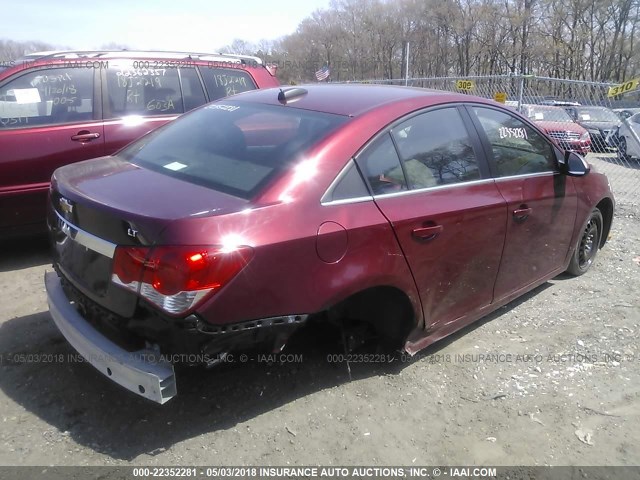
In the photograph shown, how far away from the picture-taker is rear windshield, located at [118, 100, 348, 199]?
8.80ft

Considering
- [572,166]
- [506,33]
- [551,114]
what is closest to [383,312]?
[572,166]

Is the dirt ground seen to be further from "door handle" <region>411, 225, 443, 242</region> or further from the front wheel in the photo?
the front wheel

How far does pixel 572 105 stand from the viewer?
12.6m

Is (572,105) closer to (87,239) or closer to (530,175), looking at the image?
(530,175)

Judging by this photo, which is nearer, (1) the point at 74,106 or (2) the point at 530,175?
(2) the point at 530,175

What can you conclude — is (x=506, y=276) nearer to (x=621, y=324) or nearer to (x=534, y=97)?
(x=621, y=324)

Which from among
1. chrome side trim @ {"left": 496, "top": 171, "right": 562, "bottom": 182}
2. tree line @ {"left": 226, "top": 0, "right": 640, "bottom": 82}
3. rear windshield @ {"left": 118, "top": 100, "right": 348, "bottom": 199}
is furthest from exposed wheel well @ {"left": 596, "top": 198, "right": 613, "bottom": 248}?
tree line @ {"left": 226, "top": 0, "right": 640, "bottom": 82}

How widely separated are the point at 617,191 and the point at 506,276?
6900mm

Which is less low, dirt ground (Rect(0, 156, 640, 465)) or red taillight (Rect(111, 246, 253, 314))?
red taillight (Rect(111, 246, 253, 314))

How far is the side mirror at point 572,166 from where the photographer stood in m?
4.06

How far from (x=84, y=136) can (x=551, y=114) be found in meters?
12.6

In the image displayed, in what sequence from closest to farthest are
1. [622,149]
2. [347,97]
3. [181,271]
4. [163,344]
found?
[181,271], [163,344], [347,97], [622,149]

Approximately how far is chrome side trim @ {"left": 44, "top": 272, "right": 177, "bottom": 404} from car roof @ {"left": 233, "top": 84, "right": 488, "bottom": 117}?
1.62m

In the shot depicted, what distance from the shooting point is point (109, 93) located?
521cm
